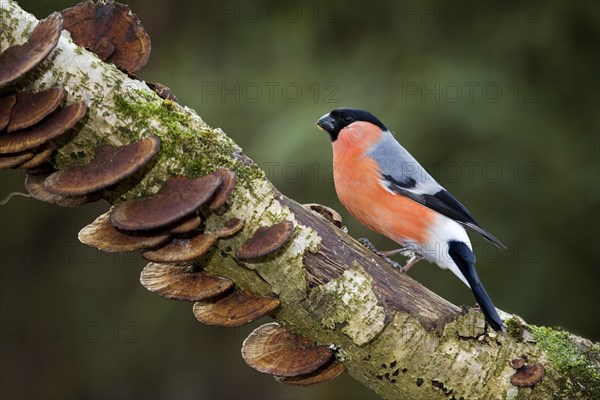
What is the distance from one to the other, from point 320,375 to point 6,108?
1.10 meters

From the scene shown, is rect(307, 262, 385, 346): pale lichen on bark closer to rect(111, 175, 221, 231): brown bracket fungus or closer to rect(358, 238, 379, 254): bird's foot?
rect(358, 238, 379, 254): bird's foot

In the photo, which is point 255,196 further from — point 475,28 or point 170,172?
point 475,28

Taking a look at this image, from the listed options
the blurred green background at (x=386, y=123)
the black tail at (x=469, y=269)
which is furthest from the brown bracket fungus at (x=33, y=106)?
the blurred green background at (x=386, y=123)

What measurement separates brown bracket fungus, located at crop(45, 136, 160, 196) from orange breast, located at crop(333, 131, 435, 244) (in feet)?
4.50

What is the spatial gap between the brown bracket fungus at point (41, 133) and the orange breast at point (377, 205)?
1.51 metres

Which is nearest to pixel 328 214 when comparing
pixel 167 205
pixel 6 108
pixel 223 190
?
pixel 223 190

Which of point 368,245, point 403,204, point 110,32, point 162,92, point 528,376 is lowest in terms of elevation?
point 528,376

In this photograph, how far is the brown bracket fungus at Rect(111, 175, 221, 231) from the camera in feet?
5.55

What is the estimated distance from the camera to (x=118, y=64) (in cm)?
191

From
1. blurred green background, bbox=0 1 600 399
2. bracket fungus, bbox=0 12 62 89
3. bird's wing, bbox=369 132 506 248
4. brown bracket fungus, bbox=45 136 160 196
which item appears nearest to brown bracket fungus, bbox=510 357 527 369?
bird's wing, bbox=369 132 506 248

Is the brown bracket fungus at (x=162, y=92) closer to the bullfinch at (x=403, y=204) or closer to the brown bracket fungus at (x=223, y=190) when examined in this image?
the brown bracket fungus at (x=223, y=190)

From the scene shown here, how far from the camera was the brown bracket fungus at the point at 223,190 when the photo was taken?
1.76 m

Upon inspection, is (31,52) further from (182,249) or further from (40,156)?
(182,249)

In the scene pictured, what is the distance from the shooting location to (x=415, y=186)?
302 centimetres
